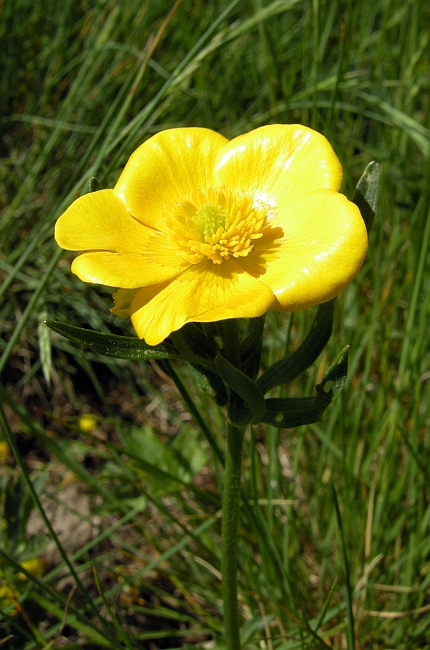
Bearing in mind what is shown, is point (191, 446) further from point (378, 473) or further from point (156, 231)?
point (156, 231)

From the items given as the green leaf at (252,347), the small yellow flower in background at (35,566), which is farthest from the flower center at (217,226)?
the small yellow flower in background at (35,566)

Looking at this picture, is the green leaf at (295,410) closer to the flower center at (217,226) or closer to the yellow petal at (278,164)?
the flower center at (217,226)

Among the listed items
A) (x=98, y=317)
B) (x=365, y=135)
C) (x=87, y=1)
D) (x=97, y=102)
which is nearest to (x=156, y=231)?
(x=98, y=317)

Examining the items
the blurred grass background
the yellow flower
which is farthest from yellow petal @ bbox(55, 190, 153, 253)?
the blurred grass background

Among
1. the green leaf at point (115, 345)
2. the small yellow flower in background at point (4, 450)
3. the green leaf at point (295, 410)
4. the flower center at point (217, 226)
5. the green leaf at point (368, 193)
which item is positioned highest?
the green leaf at point (368, 193)

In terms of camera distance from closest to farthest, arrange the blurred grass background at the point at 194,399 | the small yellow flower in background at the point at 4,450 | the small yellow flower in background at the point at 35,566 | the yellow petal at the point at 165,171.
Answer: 1. the yellow petal at the point at 165,171
2. the blurred grass background at the point at 194,399
3. the small yellow flower in background at the point at 35,566
4. the small yellow flower in background at the point at 4,450

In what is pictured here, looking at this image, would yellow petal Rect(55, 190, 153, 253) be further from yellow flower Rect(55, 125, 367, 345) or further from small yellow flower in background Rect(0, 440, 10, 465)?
small yellow flower in background Rect(0, 440, 10, 465)
